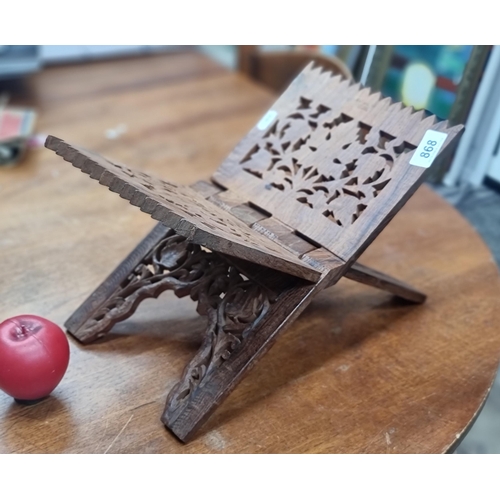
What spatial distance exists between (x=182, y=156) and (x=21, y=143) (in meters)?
0.36

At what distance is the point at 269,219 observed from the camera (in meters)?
0.91

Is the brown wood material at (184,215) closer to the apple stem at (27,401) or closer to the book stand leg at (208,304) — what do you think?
the book stand leg at (208,304)

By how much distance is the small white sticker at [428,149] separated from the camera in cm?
84

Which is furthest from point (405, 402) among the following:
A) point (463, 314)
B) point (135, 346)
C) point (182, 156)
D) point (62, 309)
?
point (182, 156)

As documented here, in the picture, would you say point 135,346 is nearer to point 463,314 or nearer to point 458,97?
point 463,314

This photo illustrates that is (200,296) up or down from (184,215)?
down

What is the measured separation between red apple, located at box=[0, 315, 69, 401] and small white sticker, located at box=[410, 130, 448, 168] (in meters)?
0.52

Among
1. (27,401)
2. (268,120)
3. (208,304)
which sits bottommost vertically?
(27,401)

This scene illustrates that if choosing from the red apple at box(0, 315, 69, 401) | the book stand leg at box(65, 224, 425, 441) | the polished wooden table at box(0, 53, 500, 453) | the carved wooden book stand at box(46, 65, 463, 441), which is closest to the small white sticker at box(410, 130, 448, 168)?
the carved wooden book stand at box(46, 65, 463, 441)

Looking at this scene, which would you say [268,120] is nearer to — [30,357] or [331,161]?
[331,161]

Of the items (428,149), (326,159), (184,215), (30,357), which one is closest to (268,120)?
(326,159)

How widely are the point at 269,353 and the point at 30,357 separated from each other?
35 cm

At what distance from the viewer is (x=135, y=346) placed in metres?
0.93

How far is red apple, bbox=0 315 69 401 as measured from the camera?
2.48 feet
